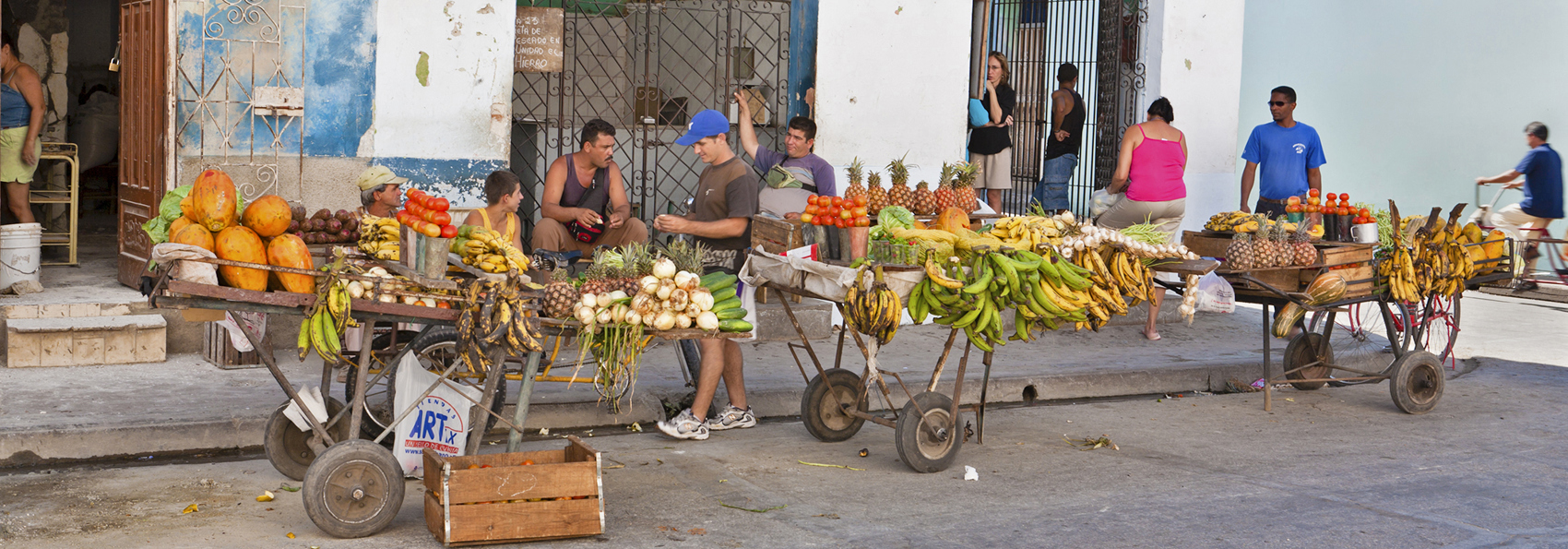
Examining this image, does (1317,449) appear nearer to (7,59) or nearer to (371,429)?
(371,429)

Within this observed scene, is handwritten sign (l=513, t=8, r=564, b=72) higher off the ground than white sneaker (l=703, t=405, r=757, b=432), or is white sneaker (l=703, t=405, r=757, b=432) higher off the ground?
handwritten sign (l=513, t=8, r=564, b=72)

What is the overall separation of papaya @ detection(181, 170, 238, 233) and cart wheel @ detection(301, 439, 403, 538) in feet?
3.17

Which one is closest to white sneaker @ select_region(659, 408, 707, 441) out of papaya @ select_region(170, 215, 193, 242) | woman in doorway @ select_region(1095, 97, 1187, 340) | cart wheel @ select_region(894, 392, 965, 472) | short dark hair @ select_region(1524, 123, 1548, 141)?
cart wheel @ select_region(894, 392, 965, 472)

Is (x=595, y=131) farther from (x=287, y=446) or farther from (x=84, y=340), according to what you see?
(x=84, y=340)

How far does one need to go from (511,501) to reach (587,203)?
3428 mm

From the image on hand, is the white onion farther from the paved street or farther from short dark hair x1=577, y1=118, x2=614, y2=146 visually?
short dark hair x1=577, y1=118, x2=614, y2=146

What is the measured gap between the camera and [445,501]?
442cm

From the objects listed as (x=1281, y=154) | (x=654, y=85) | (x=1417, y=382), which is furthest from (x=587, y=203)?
(x=1281, y=154)

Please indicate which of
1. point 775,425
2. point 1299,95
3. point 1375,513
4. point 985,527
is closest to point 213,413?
point 775,425

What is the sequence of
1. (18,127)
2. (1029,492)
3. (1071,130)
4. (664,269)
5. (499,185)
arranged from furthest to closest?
1. (1071,130)
2. (18,127)
3. (499,185)
4. (1029,492)
5. (664,269)

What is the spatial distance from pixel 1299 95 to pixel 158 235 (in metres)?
14.7

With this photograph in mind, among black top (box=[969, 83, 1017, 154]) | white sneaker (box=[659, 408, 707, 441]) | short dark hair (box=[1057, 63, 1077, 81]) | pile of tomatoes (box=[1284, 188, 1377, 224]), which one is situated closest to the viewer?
white sneaker (box=[659, 408, 707, 441])

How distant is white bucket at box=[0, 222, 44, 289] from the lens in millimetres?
7801

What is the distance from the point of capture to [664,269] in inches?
199
